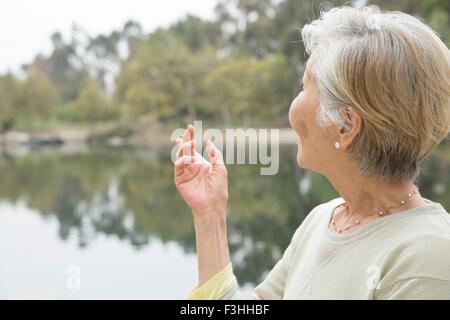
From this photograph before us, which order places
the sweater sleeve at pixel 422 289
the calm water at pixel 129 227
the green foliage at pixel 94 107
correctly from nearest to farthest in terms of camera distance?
the sweater sleeve at pixel 422 289, the calm water at pixel 129 227, the green foliage at pixel 94 107

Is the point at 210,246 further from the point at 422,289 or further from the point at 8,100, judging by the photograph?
the point at 8,100

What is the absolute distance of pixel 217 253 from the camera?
562 millimetres

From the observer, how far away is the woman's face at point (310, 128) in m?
0.61

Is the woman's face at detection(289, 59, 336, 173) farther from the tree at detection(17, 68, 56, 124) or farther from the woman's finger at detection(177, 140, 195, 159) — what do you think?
the tree at detection(17, 68, 56, 124)

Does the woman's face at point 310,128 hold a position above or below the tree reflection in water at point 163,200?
above

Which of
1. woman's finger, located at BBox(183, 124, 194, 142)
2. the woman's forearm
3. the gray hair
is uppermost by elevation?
the gray hair

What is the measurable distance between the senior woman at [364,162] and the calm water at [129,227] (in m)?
0.34

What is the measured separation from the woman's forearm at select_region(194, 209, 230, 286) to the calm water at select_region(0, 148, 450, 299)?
0.33 m

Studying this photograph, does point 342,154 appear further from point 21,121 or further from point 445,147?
point 21,121

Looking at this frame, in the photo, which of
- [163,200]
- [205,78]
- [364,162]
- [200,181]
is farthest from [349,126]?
[205,78]

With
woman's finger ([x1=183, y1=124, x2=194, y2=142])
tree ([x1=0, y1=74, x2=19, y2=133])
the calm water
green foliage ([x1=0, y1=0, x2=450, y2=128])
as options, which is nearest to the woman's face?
woman's finger ([x1=183, y1=124, x2=194, y2=142])

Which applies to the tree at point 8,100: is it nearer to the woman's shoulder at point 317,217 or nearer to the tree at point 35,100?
the tree at point 35,100

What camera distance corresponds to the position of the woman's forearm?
56cm

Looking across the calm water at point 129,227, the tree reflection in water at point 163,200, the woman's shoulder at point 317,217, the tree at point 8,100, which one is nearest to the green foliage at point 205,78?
the tree at point 8,100
